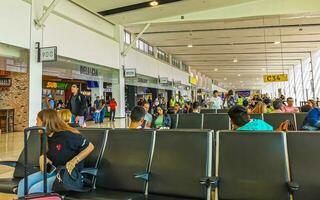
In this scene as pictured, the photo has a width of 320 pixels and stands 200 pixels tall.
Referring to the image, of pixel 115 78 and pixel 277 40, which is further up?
pixel 277 40

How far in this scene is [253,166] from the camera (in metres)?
2.34

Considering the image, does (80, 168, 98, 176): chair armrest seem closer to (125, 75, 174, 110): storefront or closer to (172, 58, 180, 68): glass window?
(125, 75, 174, 110): storefront

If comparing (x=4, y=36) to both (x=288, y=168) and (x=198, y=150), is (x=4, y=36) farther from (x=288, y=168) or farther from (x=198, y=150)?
(x=288, y=168)

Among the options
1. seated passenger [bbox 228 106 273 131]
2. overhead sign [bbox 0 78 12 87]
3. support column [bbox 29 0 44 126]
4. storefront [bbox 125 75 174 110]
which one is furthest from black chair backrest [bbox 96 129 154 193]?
overhead sign [bbox 0 78 12 87]

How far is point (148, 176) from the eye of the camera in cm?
259

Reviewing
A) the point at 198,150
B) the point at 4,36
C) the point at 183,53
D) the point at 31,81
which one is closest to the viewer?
the point at 198,150

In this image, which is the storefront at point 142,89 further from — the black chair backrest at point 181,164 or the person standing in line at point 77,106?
the black chair backrest at point 181,164

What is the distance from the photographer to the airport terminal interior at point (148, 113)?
235cm

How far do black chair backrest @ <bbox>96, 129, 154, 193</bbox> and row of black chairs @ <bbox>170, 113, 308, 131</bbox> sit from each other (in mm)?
2837

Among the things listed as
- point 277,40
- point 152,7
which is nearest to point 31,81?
point 152,7

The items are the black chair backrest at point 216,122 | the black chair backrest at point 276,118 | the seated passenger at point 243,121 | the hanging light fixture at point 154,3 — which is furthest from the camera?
the hanging light fixture at point 154,3

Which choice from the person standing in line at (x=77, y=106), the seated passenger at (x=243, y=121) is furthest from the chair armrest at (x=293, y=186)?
the person standing in line at (x=77, y=106)

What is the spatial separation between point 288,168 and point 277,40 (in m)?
14.5

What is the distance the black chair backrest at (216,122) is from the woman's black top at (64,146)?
3.28 m
